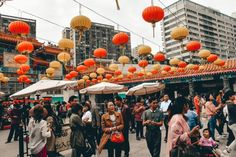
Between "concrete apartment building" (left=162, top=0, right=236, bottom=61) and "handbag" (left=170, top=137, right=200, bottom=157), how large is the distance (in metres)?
93.2

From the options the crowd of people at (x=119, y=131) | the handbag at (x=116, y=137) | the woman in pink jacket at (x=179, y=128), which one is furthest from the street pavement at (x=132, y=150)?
the woman in pink jacket at (x=179, y=128)

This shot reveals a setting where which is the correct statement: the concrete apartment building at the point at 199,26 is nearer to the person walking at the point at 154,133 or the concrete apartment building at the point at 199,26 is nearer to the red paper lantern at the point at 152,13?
the red paper lantern at the point at 152,13

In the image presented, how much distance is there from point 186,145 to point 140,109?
620 centimetres

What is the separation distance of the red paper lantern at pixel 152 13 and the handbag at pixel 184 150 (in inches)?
176

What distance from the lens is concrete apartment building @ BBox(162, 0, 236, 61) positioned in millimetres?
96312

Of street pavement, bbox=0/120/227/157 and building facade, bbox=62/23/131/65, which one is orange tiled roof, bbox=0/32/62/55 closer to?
→ street pavement, bbox=0/120/227/157

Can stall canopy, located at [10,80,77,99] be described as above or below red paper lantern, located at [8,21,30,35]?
below

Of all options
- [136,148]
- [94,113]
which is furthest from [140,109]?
[94,113]

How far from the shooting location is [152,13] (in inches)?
277

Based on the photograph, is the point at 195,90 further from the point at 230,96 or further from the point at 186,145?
the point at 186,145

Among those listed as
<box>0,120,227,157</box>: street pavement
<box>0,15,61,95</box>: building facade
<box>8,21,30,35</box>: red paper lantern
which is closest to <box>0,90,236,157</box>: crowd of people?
<box>0,120,227,157</box>: street pavement

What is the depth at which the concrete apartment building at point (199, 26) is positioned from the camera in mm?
96312

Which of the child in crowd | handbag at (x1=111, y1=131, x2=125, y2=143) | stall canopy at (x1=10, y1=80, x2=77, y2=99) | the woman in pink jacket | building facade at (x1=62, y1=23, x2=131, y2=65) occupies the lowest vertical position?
the child in crowd

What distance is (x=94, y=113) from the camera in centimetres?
697
